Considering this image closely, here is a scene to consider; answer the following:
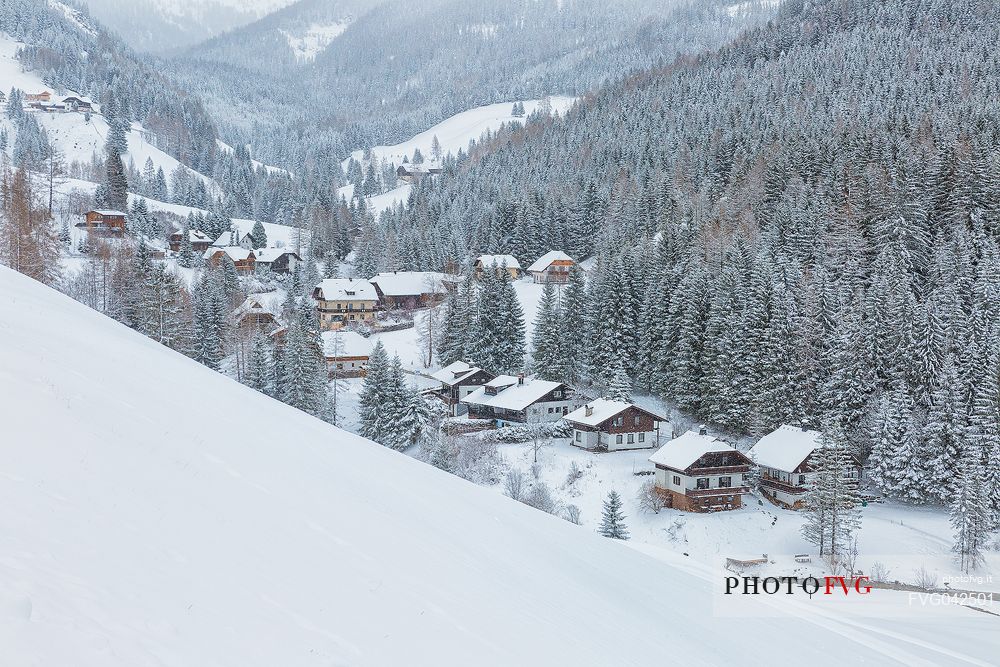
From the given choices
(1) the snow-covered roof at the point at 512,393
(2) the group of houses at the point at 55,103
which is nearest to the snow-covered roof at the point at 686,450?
(1) the snow-covered roof at the point at 512,393

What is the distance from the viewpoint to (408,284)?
89.2 metres

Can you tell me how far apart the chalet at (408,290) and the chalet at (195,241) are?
31815mm

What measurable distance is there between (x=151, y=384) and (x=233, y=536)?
278 inches

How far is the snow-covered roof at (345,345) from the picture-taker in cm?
7044

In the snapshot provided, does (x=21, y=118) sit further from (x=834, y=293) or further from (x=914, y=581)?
(x=914, y=581)

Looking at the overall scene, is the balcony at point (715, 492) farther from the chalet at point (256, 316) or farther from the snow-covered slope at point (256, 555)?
Result: the chalet at point (256, 316)

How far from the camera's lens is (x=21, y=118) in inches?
5719

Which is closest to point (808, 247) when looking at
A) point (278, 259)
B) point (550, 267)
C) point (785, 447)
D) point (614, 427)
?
point (785, 447)

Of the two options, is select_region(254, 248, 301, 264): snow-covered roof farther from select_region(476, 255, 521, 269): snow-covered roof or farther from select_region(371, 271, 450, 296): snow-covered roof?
select_region(476, 255, 521, 269): snow-covered roof

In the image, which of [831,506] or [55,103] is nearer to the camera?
[831,506]

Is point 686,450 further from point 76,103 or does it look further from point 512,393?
point 76,103

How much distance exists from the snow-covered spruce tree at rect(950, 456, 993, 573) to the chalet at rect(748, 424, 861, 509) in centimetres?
650

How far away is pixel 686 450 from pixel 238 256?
75172 millimetres

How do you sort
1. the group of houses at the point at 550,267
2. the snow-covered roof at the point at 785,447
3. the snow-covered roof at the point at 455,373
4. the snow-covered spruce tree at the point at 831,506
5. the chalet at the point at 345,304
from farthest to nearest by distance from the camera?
the group of houses at the point at 550,267, the chalet at the point at 345,304, the snow-covered roof at the point at 455,373, the snow-covered roof at the point at 785,447, the snow-covered spruce tree at the point at 831,506
